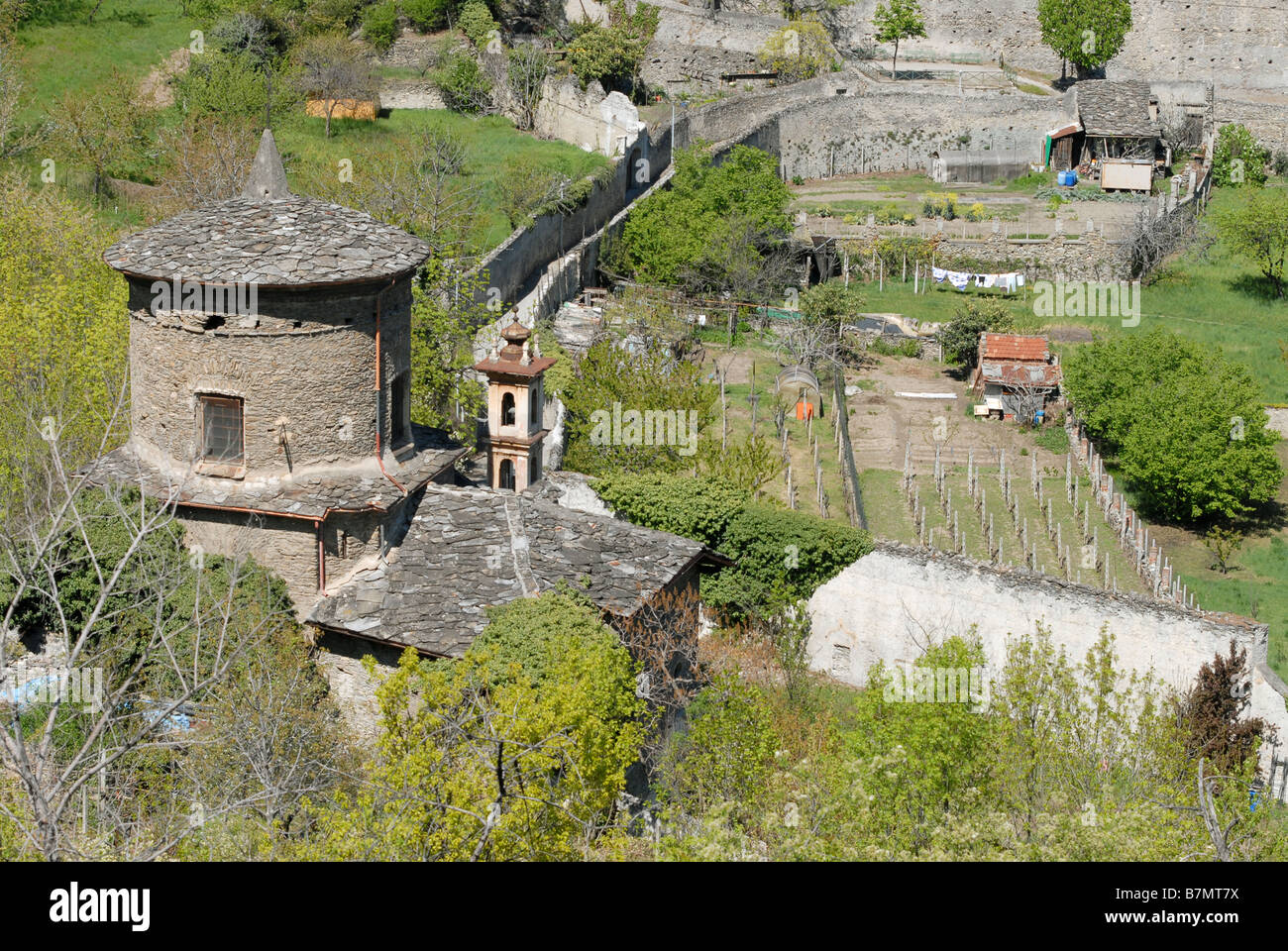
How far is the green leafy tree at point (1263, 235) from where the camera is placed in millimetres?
54844

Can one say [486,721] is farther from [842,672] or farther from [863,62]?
[863,62]

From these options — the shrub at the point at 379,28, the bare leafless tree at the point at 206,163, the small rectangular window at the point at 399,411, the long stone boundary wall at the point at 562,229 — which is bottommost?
the long stone boundary wall at the point at 562,229

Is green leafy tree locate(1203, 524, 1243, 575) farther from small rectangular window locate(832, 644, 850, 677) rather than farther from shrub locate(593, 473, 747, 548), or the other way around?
shrub locate(593, 473, 747, 548)

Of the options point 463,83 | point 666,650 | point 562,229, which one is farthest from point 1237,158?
point 666,650

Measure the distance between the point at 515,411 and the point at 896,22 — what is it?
59.4 metres

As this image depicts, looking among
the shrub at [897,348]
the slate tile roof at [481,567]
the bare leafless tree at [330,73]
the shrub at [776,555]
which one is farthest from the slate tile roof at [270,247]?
the bare leafless tree at [330,73]

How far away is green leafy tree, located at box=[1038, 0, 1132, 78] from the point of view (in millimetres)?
76375

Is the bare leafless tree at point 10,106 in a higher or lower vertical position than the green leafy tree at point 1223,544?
higher

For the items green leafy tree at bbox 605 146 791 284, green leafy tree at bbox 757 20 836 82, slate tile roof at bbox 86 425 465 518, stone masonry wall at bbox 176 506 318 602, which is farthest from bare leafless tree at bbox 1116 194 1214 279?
stone masonry wall at bbox 176 506 318 602

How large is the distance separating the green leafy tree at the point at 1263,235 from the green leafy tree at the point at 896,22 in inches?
1038

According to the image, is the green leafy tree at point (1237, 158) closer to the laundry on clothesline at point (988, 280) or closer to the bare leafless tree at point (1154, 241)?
the bare leafless tree at point (1154, 241)

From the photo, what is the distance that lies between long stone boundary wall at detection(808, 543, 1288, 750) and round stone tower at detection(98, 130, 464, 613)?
9484 millimetres

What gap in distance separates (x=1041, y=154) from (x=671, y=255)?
25.8 metres
